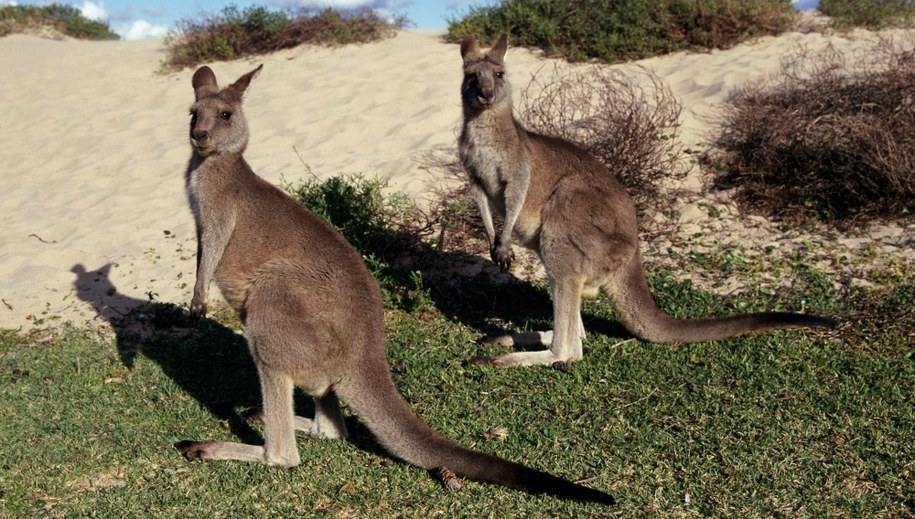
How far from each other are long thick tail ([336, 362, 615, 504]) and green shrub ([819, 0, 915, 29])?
10.2 meters

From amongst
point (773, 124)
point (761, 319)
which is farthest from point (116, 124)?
point (761, 319)

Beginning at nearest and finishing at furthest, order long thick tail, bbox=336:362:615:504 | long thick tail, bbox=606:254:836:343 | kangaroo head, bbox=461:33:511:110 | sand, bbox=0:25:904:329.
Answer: long thick tail, bbox=336:362:615:504
long thick tail, bbox=606:254:836:343
kangaroo head, bbox=461:33:511:110
sand, bbox=0:25:904:329

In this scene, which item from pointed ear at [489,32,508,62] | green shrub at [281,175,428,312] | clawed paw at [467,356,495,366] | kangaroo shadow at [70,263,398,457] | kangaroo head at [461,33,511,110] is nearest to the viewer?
kangaroo shadow at [70,263,398,457]

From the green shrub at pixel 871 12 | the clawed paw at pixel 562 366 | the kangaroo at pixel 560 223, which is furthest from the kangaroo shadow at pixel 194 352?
the green shrub at pixel 871 12

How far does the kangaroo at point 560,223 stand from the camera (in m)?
5.15

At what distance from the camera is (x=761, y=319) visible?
198 inches

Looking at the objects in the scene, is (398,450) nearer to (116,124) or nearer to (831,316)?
(831,316)

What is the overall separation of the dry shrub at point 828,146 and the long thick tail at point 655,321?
231cm

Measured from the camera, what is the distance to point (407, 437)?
389 centimetres

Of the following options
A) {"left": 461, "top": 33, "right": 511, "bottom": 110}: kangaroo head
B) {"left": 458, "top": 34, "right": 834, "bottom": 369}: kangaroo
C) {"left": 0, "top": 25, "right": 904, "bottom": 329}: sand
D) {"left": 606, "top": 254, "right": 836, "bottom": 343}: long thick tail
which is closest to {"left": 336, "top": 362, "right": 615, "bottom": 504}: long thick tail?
{"left": 458, "top": 34, "right": 834, "bottom": 369}: kangaroo

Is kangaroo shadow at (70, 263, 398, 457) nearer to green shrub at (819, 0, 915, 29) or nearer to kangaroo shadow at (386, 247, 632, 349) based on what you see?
kangaroo shadow at (386, 247, 632, 349)

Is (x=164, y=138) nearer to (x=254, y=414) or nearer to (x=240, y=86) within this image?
(x=240, y=86)

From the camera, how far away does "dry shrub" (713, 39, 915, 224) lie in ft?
22.1

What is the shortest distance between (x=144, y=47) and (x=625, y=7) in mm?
Answer: 9981
